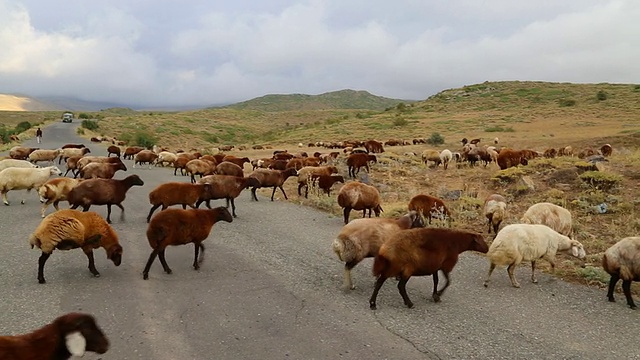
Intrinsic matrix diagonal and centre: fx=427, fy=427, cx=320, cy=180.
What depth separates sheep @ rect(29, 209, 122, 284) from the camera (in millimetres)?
7473

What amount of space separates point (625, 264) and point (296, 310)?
212 inches

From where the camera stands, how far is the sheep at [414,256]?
6.80 metres

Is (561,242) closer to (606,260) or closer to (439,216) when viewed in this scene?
(606,260)

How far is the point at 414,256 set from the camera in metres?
6.84

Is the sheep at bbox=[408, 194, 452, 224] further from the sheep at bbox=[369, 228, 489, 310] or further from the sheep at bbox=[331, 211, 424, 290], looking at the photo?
the sheep at bbox=[369, 228, 489, 310]

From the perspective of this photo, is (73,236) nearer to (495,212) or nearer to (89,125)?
(495,212)

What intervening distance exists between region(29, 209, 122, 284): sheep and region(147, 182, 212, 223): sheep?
348 cm

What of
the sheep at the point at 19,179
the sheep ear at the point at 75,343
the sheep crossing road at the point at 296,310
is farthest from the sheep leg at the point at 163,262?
the sheep at the point at 19,179

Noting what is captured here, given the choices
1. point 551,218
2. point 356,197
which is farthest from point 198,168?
point 551,218

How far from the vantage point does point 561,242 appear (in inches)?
342

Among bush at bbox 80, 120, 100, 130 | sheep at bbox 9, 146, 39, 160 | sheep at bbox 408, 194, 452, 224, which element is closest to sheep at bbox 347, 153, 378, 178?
sheep at bbox 408, 194, 452, 224

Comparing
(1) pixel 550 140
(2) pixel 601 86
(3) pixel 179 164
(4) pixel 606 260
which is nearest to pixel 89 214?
(4) pixel 606 260

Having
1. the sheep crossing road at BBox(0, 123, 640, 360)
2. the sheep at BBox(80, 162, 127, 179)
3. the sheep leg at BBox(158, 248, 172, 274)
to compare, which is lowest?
the sheep crossing road at BBox(0, 123, 640, 360)

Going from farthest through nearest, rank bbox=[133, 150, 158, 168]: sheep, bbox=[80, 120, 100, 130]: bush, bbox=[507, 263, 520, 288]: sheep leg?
bbox=[80, 120, 100, 130]: bush < bbox=[133, 150, 158, 168]: sheep < bbox=[507, 263, 520, 288]: sheep leg
